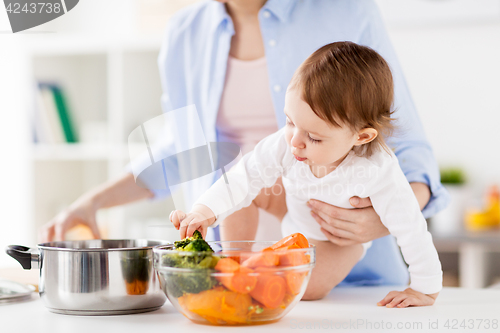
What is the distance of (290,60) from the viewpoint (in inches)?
44.9

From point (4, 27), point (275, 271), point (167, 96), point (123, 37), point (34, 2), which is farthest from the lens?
point (123, 37)

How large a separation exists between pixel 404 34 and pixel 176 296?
7.88 ft

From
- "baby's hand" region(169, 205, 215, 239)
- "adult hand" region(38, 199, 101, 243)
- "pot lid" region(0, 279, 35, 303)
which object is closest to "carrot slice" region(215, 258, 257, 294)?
"baby's hand" region(169, 205, 215, 239)

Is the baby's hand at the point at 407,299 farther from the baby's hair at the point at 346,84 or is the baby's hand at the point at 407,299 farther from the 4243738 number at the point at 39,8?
the 4243738 number at the point at 39,8

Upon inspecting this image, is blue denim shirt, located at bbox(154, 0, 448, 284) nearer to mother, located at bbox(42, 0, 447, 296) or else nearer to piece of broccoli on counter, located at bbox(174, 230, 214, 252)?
mother, located at bbox(42, 0, 447, 296)

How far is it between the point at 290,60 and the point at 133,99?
162 cm

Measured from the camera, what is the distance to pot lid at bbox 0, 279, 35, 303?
861 mm

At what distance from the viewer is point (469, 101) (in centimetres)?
264

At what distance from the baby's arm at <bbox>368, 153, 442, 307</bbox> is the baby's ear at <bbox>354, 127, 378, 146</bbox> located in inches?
2.0

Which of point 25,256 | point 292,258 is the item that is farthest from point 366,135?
point 25,256

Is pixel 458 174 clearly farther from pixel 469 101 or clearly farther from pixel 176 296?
pixel 176 296

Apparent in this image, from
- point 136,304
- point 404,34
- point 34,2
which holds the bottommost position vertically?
point 136,304

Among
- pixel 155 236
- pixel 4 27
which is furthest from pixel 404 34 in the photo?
pixel 155 236

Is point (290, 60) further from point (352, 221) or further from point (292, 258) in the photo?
point (292, 258)
